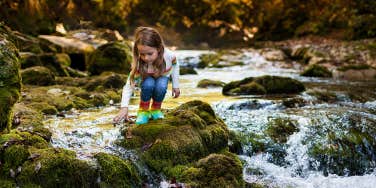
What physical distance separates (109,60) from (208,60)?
8.00m

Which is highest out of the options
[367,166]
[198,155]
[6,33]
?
[6,33]

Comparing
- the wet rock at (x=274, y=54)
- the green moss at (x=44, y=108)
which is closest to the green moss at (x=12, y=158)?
the green moss at (x=44, y=108)

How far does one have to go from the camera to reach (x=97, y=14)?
34.8 meters

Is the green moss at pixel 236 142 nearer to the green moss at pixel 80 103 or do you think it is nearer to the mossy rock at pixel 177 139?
the mossy rock at pixel 177 139

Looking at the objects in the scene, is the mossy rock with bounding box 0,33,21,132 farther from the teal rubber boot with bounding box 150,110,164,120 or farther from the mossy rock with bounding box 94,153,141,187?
the teal rubber boot with bounding box 150,110,164,120

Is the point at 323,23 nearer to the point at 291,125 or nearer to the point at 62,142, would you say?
the point at 291,125

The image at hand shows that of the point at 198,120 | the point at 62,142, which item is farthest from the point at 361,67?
the point at 62,142

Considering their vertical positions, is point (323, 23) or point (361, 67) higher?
point (323, 23)

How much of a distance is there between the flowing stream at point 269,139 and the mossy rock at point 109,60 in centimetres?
494

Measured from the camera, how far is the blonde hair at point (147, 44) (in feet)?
18.5

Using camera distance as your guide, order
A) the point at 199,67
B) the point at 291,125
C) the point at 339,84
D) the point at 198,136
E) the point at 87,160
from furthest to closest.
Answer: the point at 199,67 → the point at 339,84 → the point at 291,125 → the point at 198,136 → the point at 87,160

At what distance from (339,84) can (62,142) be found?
10624mm

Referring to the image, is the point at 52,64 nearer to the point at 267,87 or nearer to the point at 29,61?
the point at 29,61

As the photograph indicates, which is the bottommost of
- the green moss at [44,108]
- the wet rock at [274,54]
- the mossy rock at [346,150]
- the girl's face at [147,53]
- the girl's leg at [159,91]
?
the mossy rock at [346,150]
